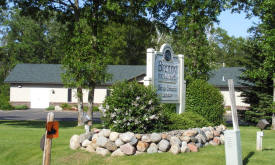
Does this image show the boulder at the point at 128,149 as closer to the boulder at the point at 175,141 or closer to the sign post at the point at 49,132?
the boulder at the point at 175,141

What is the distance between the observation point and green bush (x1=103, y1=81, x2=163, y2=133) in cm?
1148

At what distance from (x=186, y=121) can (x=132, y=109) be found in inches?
107

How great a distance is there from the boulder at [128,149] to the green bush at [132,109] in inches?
27.2

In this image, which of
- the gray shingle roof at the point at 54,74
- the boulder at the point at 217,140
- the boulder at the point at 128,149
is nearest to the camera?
the boulder at the point at 128,149

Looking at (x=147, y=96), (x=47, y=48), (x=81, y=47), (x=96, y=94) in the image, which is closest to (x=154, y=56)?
(x=147, y=96)

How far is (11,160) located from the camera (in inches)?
473

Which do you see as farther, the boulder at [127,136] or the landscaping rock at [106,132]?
the landscaping rock at [106,132]

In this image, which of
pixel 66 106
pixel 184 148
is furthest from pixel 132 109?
pixel 66 106

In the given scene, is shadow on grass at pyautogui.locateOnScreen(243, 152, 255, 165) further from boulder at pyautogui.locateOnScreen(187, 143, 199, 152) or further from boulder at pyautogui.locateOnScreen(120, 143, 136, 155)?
boulder at pyautogui.locateOnScreen(120, 143, 136, 155)

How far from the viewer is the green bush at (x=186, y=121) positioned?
12930 millimetres

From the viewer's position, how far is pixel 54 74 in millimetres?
46938

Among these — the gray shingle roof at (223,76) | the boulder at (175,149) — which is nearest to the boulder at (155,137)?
the boulder at (175,149)

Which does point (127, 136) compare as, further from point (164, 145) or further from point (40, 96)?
point (40, 96)

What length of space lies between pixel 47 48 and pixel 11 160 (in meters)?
54.7
